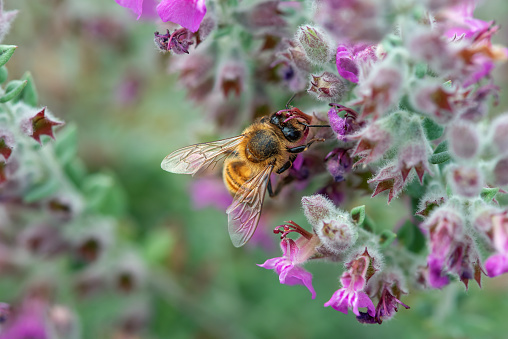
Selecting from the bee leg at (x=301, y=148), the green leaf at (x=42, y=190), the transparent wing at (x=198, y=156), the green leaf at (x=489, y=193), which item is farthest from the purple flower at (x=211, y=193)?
the green leaf at (x=489, y=193)

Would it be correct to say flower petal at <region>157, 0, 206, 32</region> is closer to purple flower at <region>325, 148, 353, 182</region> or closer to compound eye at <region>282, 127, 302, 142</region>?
compound eye at <region>282, 127, 302, 142</region>

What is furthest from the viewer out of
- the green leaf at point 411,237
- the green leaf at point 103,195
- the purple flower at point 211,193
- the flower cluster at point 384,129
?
the purple flower at point 211,193

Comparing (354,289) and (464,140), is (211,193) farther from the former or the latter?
(464,140)

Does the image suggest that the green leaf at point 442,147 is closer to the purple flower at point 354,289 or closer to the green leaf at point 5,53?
the purple flower at point 354,289

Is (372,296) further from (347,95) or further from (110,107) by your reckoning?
(110,107)

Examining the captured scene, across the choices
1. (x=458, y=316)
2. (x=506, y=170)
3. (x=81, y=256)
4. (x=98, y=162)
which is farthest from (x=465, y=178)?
(x=98, y=162)

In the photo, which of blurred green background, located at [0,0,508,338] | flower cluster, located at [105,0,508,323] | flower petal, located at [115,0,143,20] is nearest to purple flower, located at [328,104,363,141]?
flower cluster, located at [105,0,508,323]

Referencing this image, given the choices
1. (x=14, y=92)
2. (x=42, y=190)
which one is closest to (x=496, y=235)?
(x=14, y=92)
